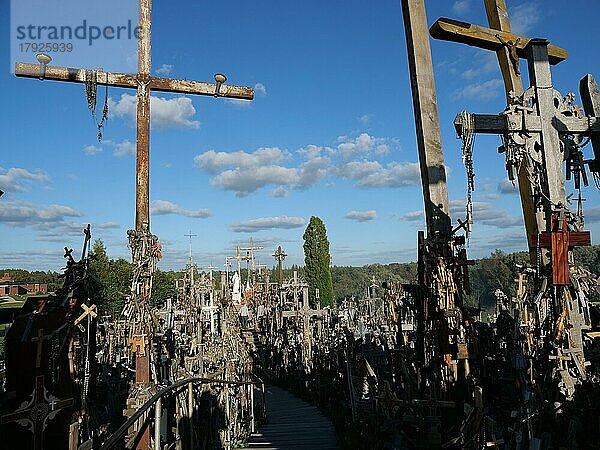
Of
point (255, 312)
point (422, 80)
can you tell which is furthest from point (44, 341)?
point (255, 312)

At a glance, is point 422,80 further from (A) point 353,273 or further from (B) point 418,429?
(A) point 353,273

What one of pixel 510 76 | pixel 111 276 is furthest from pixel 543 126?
pixel 111 276

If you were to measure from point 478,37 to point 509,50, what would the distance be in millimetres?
470

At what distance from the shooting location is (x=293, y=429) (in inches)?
390

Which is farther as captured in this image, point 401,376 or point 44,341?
point 401,376

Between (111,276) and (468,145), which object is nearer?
(468,145)

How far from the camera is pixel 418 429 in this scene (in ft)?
19.6

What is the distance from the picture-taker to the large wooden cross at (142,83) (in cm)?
560

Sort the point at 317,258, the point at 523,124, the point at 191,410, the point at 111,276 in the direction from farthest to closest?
the point at 317,258 < the point at 111,276 < the point at 191,410 < the point at 523,124

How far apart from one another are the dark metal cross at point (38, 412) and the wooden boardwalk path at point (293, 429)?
17.3 feet

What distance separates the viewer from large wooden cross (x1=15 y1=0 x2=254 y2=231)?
18.4 feet

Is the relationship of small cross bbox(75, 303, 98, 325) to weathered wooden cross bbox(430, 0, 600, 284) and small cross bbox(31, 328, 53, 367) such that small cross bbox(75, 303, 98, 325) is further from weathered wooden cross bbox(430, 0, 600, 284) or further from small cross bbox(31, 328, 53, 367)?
weathered wooden cross bbox(430, 0, 600, 284)

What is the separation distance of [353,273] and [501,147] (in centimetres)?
9012

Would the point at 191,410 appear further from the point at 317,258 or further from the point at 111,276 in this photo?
the point at 317,258
